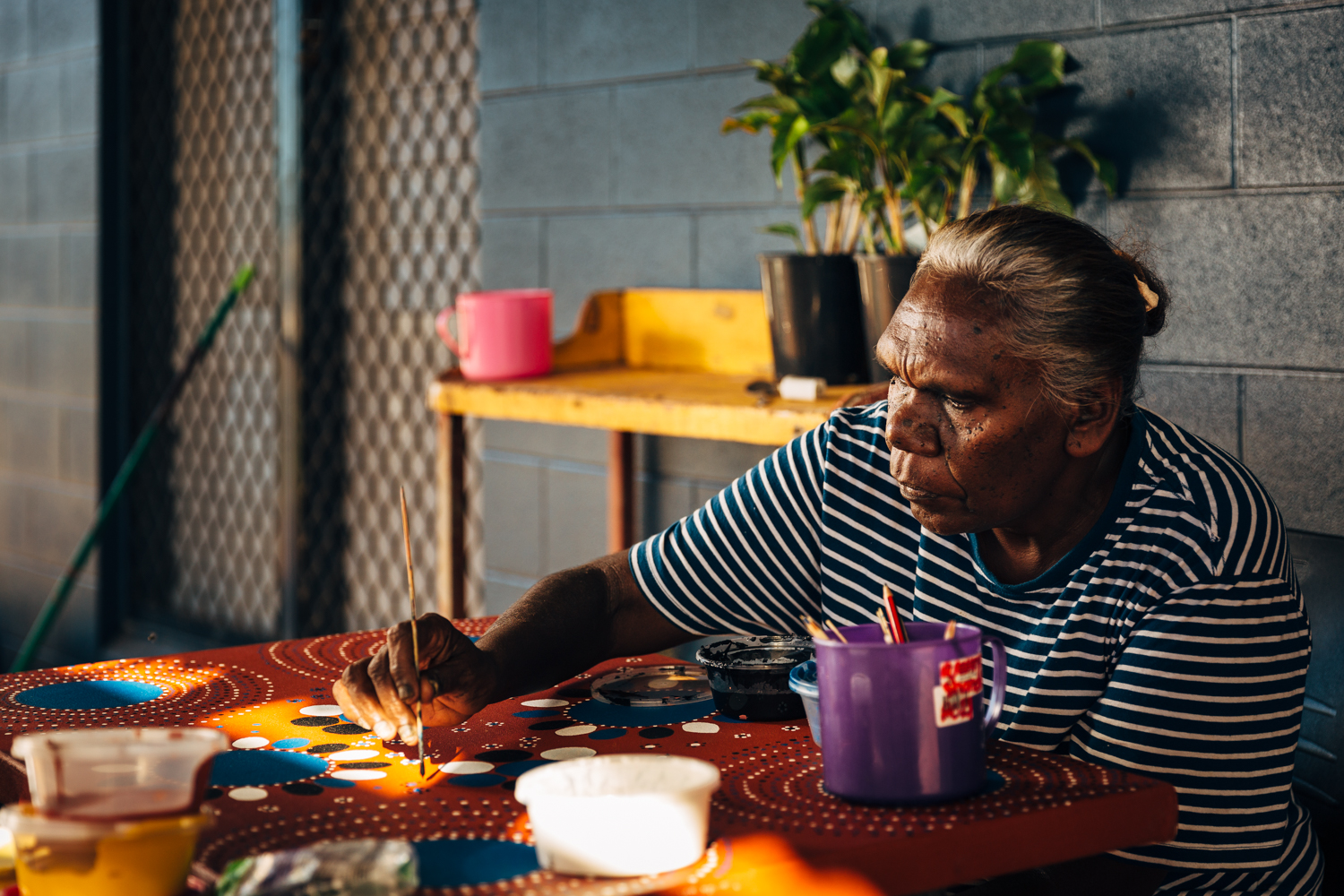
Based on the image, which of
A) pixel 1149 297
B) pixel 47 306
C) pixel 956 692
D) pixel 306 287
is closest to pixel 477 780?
pixel 956 692

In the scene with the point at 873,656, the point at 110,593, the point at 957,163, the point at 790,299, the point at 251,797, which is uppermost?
the point at 957,163

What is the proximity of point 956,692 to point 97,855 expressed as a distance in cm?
55

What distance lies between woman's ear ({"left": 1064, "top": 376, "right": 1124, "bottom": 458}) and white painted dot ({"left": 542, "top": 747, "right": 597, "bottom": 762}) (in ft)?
1.68

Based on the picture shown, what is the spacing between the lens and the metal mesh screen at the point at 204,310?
12.7 ft

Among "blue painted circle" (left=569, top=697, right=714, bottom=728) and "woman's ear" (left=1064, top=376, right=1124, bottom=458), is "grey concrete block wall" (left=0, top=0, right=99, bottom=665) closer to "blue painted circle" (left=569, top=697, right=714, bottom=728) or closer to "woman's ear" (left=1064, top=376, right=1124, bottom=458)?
"blue painted circle" (left=569, top=697, right=714, bottom=728)

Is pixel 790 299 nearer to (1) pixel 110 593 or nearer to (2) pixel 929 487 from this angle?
(2) pixel 929 487

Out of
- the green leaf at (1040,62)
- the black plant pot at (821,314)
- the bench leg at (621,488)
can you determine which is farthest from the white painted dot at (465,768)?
the bench leg at (621,488)

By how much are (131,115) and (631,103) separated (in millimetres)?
2046

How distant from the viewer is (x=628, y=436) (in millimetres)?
2803

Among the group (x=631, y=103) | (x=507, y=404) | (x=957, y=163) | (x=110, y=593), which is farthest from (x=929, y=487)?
(x=110, y=593)

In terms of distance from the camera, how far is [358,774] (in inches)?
42.2

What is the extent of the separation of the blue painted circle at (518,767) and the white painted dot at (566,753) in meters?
0.01

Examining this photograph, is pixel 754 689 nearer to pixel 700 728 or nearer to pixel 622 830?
pixel 700 728

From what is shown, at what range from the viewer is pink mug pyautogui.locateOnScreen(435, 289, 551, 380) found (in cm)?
253
